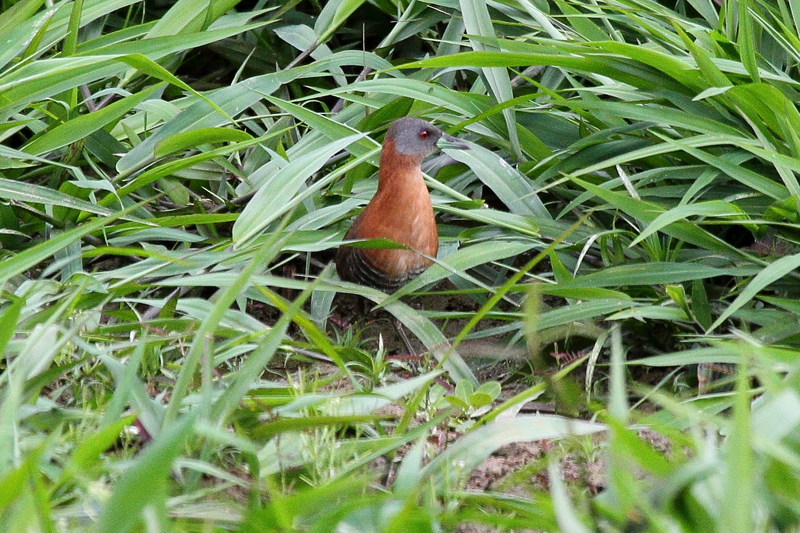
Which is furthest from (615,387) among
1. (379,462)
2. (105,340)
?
(105,340)

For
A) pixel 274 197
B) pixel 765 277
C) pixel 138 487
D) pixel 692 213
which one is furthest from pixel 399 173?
pixel 138 487

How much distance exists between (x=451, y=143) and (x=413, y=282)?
24.3 inches

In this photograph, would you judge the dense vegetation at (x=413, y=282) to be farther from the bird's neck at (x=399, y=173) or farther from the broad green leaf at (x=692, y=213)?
the bird's neck at (x=399, y=173)

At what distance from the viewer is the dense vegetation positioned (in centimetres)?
148

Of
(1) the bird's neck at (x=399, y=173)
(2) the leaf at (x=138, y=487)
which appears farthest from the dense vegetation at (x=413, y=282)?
(1) the bird's neck at (x=399, y=173)

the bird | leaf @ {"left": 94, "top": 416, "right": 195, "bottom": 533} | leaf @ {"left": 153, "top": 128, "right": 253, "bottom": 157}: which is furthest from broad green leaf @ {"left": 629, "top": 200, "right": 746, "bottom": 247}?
leaf @ {"left": 94, "top": 416, "right": 195, "bottom": 533}

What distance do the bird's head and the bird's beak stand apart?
0.04ft

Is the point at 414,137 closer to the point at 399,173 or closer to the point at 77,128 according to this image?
the point at 399,173

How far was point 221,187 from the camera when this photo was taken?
3.36m

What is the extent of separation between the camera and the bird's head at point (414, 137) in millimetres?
3054

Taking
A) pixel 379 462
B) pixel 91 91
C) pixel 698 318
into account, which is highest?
pixel 91 91

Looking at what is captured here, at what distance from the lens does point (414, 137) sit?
3.06 m

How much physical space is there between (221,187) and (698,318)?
166 centimetres

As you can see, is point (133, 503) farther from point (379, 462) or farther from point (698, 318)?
point (698, 318)
